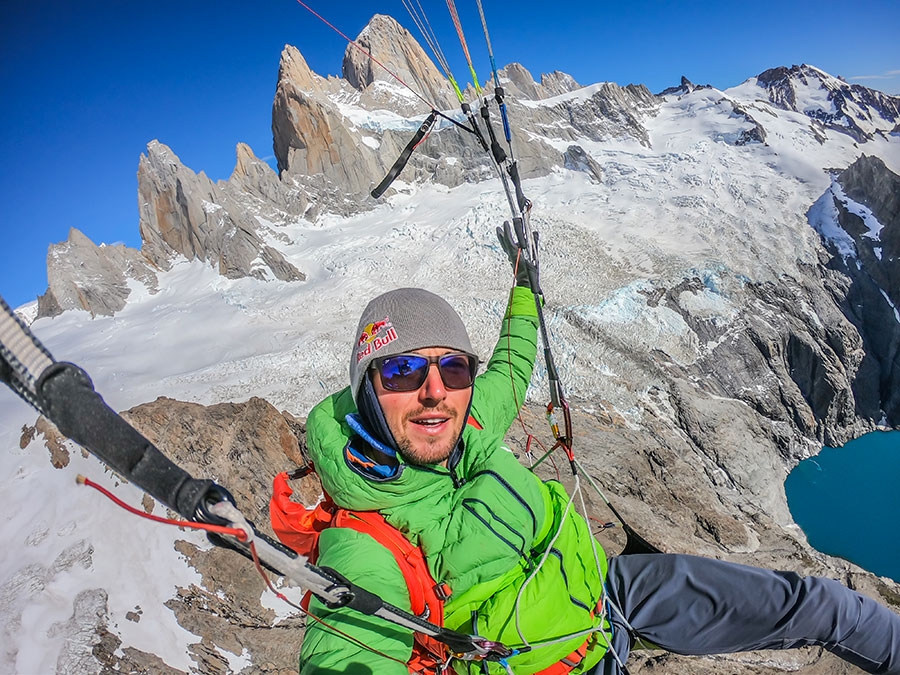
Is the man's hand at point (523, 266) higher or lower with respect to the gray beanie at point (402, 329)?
higher

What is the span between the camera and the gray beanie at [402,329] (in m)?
2.55

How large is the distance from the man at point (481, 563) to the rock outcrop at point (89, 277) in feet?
126

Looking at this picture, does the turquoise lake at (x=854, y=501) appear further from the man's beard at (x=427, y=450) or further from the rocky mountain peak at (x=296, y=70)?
the rocky mountain peak at (x=296, y=70)

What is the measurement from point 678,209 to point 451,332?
143 feet

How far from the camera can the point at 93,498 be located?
10109mm

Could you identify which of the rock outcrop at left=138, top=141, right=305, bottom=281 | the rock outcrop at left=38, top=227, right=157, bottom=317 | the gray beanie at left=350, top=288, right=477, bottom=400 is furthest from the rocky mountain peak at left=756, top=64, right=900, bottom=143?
the gray beanie at left=350, top=288, right=477, bottom=400

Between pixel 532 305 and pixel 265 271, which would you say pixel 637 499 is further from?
pixel 265 271

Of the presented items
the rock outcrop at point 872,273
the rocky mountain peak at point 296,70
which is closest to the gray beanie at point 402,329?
the rock outcrop at point 872,273

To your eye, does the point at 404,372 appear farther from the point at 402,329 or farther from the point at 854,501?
the point at 854,501

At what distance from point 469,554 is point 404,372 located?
3.10 ft

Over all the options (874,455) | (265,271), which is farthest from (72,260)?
(874,455)

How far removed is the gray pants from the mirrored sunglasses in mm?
1745

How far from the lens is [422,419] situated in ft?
8.20

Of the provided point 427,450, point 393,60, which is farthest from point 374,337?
point 393,60
